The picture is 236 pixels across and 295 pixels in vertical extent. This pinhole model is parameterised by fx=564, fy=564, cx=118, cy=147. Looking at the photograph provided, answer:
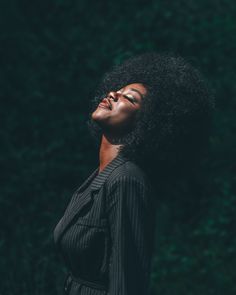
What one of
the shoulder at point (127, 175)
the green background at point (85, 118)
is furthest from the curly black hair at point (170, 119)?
the green background at point (85, 118)

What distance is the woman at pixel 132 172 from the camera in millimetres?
2100

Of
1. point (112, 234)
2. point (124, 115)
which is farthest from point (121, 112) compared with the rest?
point (112, 234)

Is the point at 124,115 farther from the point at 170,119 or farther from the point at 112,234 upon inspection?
the point at 112,234

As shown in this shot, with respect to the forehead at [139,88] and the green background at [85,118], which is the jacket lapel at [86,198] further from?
the green background at [85,118]

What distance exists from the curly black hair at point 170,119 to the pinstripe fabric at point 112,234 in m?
0.14

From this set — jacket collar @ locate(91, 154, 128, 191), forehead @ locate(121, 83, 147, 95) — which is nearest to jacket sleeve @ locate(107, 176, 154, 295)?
jacket collar @ locate(91, 154, 128, 191)

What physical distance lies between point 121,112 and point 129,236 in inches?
21.2

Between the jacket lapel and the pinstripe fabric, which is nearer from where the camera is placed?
the pinstripe fabric

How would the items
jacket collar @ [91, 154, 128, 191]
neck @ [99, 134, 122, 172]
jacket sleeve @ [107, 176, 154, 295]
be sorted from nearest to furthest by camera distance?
jacket sleeve @ [107, 176, 154, 295], jacket collar @ [91, 154, 128, 191], neck @ [99, 134, 122, 172]

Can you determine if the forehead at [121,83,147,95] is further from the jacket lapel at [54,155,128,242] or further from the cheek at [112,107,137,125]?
the jacket lapel at [54,155,128,242]

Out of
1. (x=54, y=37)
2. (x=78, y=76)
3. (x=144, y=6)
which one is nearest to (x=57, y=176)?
(x=78, y=76)

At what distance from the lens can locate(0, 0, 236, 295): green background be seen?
477cm

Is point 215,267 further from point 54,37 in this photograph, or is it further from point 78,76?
point 54,37

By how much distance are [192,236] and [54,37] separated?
87.4 inches
